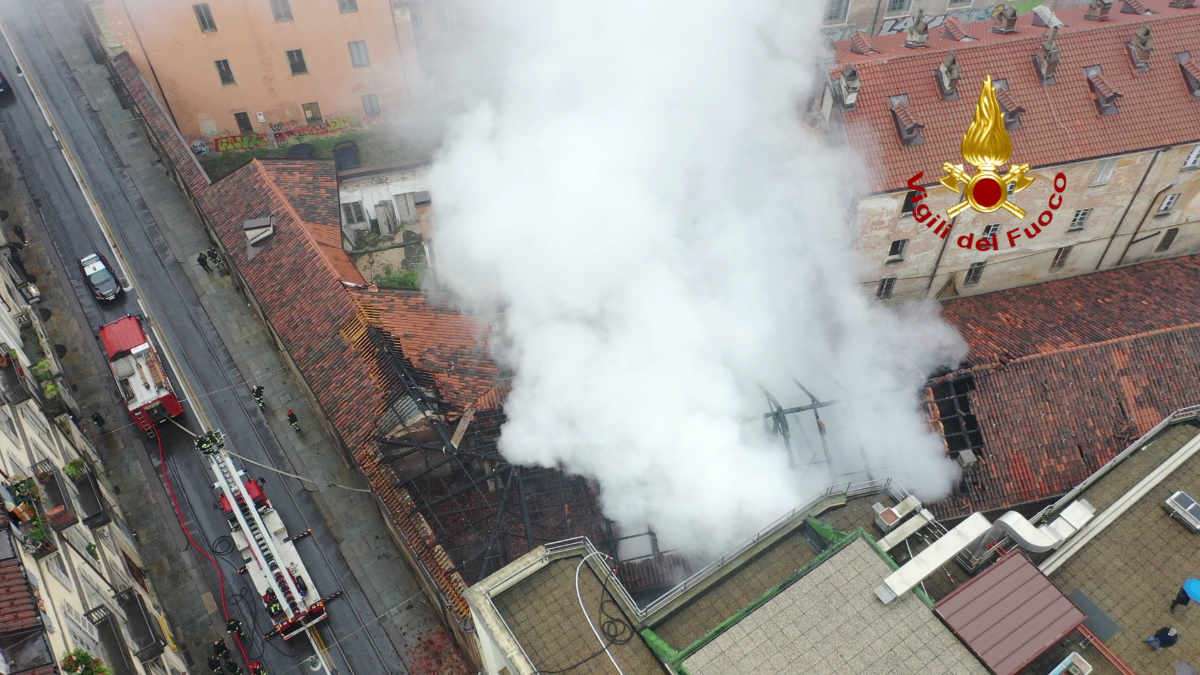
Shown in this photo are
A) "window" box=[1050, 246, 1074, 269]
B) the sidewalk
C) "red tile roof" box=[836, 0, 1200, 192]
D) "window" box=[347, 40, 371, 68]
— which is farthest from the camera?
"window" box=[347, 40, 371, 68]

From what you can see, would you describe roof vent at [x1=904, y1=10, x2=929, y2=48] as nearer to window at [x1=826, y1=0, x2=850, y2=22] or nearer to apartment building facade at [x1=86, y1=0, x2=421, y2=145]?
window at [x1=826, y1=0, x2=850, y2=22]

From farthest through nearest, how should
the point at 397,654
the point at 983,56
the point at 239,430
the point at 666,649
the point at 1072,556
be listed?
the point at 239,430 < the point at 983,56 < the point at 397,654 < the point at 1072,556 < the point at 666,649

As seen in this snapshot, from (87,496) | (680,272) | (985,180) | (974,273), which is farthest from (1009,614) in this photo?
(87,496)

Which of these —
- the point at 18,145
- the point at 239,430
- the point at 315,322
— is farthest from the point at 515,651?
the point at 18,145

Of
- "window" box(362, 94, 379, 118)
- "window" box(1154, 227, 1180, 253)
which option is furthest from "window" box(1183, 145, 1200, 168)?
"window" box(362, 94, 379, 118)

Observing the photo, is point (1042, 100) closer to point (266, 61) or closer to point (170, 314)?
point (266, 61)

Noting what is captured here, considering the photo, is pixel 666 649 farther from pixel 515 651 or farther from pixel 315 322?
pixel 315 322
